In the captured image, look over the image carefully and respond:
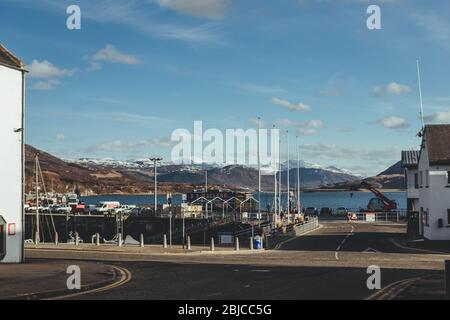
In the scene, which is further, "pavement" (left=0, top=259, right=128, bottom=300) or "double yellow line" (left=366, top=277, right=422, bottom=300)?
"pavement" (left=0, top=259, right=128, bottom=300)

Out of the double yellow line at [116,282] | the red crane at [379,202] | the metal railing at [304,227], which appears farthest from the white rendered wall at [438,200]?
the red crane at [379,202]

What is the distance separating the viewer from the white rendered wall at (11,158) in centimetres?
2895

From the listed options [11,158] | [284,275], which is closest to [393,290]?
[284,275]

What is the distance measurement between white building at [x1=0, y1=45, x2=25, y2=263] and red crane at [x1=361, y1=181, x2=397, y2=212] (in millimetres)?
67317

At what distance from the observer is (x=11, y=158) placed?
29.6m

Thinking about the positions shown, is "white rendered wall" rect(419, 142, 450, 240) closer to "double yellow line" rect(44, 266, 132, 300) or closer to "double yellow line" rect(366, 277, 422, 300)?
"double yellow line" rect(366, 277, 422, 300)

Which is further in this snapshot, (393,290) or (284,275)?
(284,275)

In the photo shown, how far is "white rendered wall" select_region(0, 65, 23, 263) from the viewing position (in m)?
29.0

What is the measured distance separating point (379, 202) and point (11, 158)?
3245 inches

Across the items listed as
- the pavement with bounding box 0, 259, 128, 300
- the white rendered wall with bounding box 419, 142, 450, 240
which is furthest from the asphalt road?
the white rendered wall with bounding box 419, 142, 450, 240

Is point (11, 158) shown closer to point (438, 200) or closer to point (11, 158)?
point (11, 158)

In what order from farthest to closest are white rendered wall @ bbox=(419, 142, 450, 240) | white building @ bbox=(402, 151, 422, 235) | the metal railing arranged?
white building @ bbox=(402, 151, 422, 235), the metal railing, white rendered wall @ bbox=(419, 142, 450, 240)
